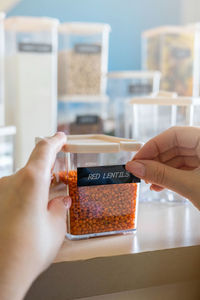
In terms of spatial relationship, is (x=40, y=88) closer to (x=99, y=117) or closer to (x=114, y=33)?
(x=99, y=117)

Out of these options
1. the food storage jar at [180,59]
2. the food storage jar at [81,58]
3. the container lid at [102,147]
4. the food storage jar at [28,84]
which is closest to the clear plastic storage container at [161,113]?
the container lid at [102,147]

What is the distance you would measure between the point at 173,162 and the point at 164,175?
0.41 ft

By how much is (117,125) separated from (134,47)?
76 centimetres

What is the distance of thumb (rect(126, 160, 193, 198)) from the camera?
2.02 ft

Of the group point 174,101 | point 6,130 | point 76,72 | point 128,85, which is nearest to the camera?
point 174,101

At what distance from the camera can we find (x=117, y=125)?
1.62 meters

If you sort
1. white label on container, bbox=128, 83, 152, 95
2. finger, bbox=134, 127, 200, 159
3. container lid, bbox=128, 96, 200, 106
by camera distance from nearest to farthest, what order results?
finger, bbox=134, 127, 200, 159, container lid, bbox=128, 96, 200, 106, white label on container, bbox=128, 83, 152, 95

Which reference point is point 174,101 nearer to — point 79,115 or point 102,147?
point 102,147

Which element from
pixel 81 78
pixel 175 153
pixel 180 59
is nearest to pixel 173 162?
pixel 175 153

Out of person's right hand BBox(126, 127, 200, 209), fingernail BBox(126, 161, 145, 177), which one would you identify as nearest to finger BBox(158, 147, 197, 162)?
person's right hand BBox(126, 127, 200, 209)

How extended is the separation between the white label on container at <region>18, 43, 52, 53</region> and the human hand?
3.35 ft

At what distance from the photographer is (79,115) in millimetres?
1656

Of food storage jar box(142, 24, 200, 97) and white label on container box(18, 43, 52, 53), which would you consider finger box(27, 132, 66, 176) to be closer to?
white label on container box(18, 43, 52, 53)

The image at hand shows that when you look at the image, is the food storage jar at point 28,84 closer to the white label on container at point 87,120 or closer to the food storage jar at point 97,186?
the white label on container at point 87,120
